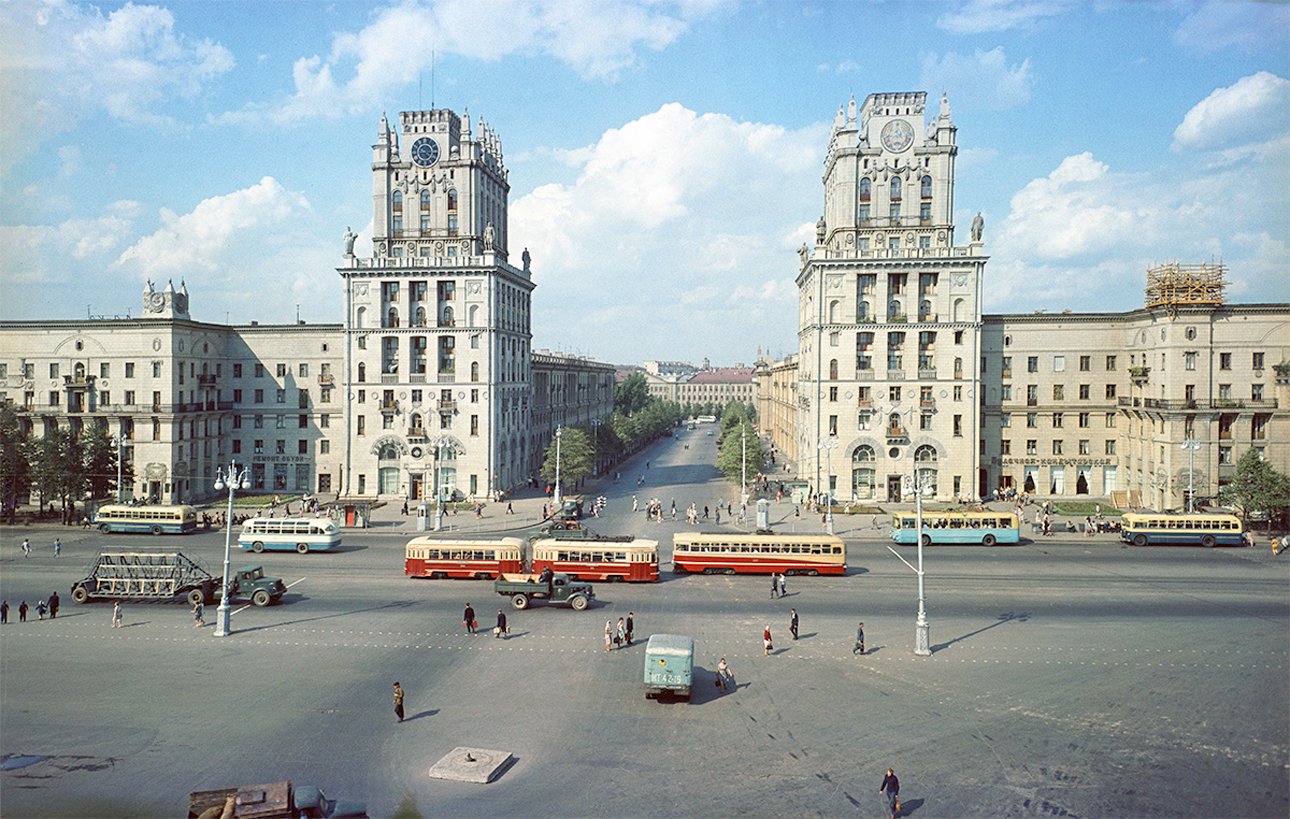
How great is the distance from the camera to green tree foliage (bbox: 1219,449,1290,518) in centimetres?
6088

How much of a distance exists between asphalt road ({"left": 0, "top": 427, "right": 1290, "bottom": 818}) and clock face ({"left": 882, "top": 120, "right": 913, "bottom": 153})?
45.2m

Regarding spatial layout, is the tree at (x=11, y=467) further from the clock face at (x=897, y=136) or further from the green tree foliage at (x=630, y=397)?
the green tree foliage at (x=630, y=397)

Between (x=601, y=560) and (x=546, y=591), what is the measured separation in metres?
6.26

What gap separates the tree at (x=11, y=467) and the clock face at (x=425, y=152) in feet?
130

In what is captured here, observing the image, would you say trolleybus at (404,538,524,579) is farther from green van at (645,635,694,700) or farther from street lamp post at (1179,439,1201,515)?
street lamp post at (1179,439,1201,515)

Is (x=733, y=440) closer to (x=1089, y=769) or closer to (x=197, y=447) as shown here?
(x=197, y=447)

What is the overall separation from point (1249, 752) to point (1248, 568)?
32.4 meters

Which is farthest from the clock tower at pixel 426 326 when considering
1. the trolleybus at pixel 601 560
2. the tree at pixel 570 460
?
the trolleybus at pixel 601 560

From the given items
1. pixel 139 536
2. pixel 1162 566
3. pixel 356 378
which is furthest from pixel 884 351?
pixel 139 536

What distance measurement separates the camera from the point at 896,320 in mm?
76000

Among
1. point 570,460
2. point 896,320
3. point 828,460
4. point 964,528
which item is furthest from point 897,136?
point 570,460

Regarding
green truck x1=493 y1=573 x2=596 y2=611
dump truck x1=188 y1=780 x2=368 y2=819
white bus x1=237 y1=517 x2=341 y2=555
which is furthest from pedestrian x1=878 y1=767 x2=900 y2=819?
white bus x1=237 y1=517 x2=341 y2=555

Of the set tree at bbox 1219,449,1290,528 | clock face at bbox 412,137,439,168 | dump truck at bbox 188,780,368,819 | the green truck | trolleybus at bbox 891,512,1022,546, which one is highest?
clock face at bbox 412,137,439,168

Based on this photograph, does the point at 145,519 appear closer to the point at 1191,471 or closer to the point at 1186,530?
the point at 1186,530
